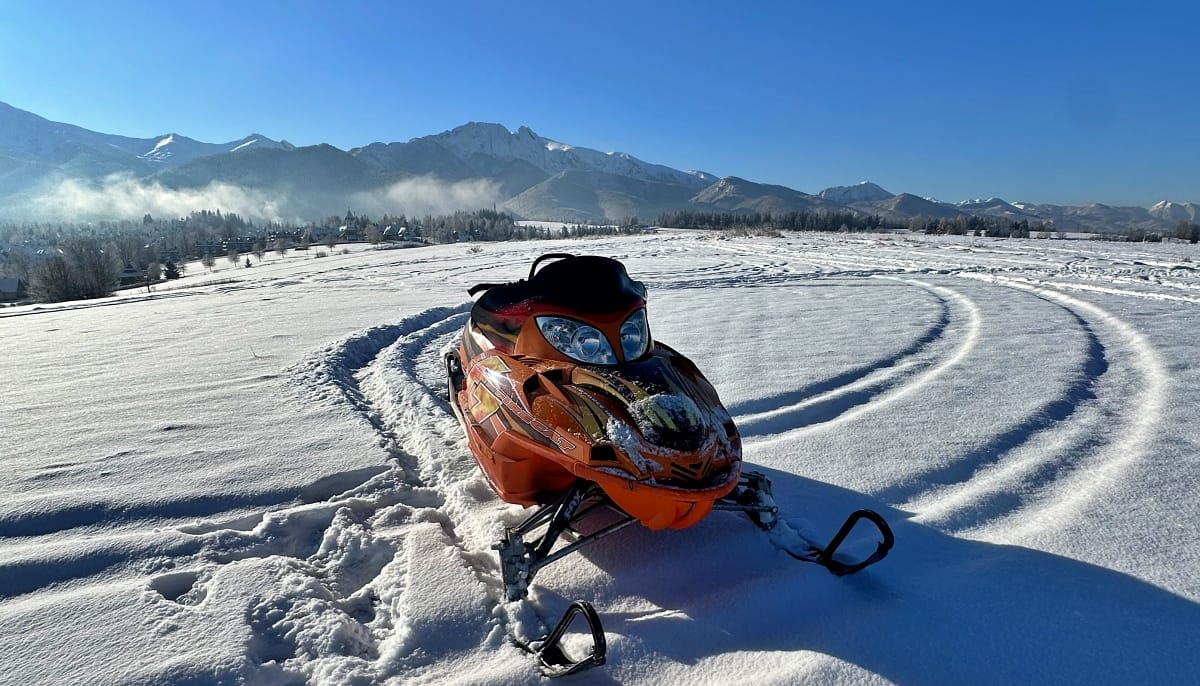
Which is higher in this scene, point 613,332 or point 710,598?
point 613,332

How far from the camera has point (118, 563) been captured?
293cm

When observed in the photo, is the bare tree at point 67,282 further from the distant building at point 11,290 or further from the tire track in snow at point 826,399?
the tire track in snow at point 826,399

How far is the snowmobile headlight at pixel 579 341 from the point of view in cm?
313

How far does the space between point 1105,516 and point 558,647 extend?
3.18m

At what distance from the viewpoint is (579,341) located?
3.18 m

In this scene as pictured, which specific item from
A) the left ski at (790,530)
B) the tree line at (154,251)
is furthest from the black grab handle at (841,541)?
the tree line at (154,251)

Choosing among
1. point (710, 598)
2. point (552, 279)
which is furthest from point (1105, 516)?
point (552, 279)

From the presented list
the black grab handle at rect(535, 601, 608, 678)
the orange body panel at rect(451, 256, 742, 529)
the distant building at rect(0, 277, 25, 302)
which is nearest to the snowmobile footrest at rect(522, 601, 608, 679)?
the black grab handle at rect(535, 601, 608, 678)

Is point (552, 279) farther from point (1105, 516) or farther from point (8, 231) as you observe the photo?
point (8, 231)

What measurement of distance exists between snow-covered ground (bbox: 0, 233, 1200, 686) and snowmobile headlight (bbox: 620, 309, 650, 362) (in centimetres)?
103

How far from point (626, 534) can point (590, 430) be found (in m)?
0.89

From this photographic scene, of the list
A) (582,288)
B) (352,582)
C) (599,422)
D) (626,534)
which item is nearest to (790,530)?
(626,534)

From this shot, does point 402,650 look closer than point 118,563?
Yes

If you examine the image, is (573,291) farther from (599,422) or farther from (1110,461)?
(1110,461)
